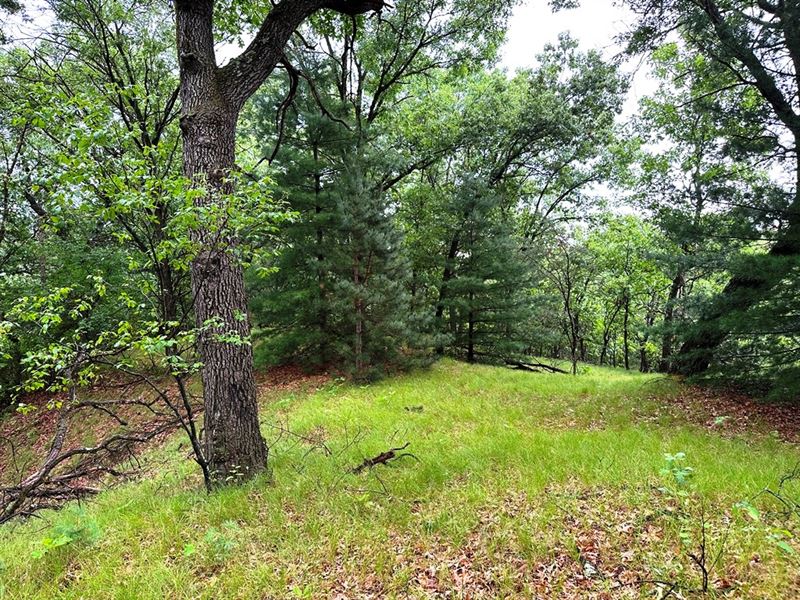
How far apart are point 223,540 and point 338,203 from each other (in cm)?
701

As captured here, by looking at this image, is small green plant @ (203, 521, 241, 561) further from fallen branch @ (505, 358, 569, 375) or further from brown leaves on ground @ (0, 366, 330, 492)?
fallen branch @ (505, 358, 569, 375)

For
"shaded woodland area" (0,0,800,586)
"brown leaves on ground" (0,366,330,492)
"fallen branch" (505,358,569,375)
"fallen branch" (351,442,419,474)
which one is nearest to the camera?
"shaded woodland area" (0,0,800,586)

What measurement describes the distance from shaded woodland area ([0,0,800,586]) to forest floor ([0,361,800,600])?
50 cm

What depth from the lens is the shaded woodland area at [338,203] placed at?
338 cm

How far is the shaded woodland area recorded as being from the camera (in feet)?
11.1

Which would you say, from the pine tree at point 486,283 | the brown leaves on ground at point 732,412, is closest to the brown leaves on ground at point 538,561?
the brown leaves on ground at point 732,412

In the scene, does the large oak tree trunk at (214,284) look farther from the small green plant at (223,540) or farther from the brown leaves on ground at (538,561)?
the brown leaves on ground at (538,561)

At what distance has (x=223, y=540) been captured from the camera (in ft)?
8.77

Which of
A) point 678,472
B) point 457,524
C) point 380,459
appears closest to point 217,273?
point 380,459

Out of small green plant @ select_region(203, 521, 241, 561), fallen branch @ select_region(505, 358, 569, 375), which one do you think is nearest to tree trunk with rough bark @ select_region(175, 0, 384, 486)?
small green plant @ select_region(203, 521, 241, 561)

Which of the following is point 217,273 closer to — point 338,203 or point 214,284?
point 214,284

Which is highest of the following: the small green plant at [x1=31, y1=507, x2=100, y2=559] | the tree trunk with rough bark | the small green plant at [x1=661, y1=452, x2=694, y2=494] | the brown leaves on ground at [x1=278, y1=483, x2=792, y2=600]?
the tree trunk with rough bark

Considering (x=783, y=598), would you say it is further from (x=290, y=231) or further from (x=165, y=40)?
(x=165, y=40)

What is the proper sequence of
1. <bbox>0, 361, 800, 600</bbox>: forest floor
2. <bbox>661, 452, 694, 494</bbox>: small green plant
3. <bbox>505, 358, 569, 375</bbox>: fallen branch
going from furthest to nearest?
<bbox>505, 358, 569, 375</bbox>: fallen branch, <bbox>661, 452, 694, 494</bbox>: small green plant, <bbox>0, 361, 800, 600</bbox>: forest floor
